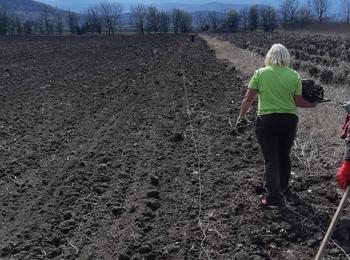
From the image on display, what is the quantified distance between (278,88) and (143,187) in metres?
2.20

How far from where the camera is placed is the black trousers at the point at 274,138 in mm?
5875

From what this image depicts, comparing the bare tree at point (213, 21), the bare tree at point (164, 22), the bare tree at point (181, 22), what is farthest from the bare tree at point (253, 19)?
the bare tree at point (164, 22)

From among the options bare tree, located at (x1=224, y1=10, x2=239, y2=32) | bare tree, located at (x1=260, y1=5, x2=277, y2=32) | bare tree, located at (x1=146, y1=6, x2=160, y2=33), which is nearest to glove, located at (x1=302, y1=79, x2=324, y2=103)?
bare tree, located at (x1=146, y1=6, x2=160, y2=33)

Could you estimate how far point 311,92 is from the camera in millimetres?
5906

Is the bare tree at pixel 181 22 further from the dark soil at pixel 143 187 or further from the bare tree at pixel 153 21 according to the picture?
the dark soil at pixel 143 187

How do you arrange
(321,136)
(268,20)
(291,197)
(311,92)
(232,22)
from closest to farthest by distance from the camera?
1. (311,92)
2. (291,197)
3. (321,136)
4. (268,20)
5. (232,22)

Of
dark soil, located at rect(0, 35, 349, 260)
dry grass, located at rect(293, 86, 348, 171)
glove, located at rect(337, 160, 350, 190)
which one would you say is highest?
glove, located at rect(337, 160, 350, 190)

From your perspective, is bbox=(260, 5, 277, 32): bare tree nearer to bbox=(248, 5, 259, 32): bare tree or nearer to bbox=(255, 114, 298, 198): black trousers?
bbox=(248, 5, 259, 32): bare tree

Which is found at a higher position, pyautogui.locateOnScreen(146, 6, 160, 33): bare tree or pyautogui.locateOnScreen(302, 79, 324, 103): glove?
pyautogui.locateOnScreen(146, 6, 160, 33): bare tree

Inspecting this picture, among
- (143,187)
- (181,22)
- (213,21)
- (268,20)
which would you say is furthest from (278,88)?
(213,21)

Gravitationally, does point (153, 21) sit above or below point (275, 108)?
above

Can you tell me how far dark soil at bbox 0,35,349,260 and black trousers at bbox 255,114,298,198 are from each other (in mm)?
346

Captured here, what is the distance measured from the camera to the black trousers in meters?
5.88

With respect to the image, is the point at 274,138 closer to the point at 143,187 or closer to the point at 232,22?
the point at 143,187
